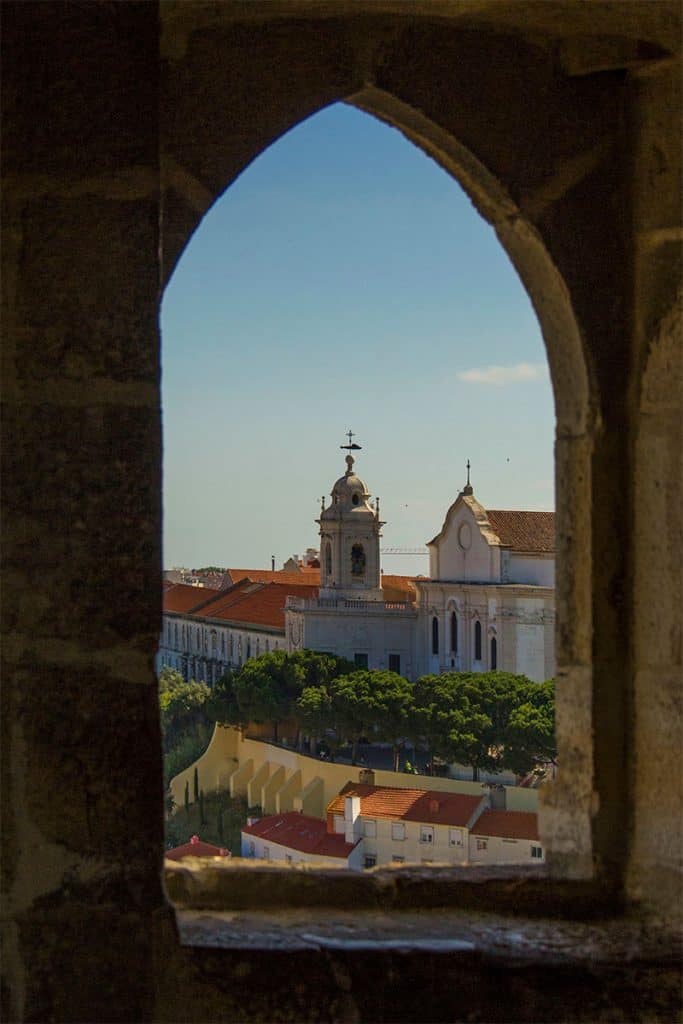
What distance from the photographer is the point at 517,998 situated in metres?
1.24

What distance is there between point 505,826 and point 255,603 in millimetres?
19007

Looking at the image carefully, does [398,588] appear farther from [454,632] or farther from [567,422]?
[567,422]

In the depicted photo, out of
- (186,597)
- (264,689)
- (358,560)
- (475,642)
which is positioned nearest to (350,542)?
(358,560)

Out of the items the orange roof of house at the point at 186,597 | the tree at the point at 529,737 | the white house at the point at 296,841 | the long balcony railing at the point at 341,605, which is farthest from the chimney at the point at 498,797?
the orange roof of house at the point at 186,597

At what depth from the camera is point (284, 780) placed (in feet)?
72.5

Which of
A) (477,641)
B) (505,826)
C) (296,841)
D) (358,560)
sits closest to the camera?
(296,841)

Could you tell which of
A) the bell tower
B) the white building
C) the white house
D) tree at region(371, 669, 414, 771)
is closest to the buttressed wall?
the white house

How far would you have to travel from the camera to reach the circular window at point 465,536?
3169cm

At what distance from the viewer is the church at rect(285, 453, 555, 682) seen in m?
30.4

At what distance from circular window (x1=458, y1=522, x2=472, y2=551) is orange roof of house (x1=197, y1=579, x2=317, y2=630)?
479 centimetres

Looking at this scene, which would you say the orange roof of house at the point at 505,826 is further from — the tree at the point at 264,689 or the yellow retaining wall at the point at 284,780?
the tree at the point at 264,689

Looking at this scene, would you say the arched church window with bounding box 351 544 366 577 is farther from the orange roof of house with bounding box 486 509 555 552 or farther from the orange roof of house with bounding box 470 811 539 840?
the orange roof of house with bounding box 470 811 539 840

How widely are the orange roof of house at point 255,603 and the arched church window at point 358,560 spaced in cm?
146

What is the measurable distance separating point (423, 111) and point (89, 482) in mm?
630
